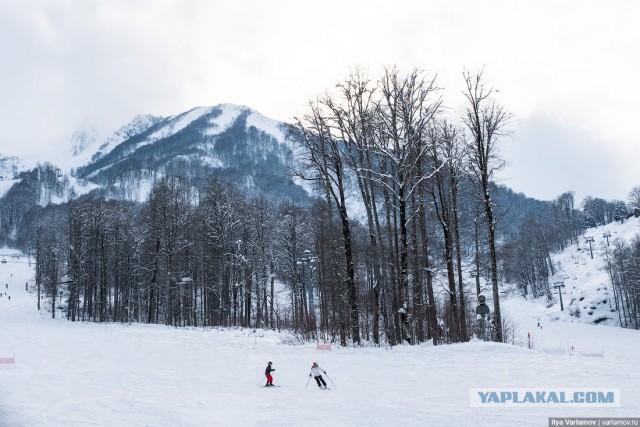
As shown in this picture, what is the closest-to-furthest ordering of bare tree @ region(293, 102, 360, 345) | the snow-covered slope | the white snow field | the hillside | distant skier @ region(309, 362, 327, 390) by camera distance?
the white snow field
distant skier @ region(309, 362, 327, 390)
bare tree @ region(293, 102, 360, 345)
the hillside
the snow-covered slope

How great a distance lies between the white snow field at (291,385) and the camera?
786 cm

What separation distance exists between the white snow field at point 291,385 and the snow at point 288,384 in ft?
0.10

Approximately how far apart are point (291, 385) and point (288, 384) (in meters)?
0.19

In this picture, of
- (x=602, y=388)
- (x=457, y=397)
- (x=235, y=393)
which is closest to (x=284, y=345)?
(x=235, y=393)

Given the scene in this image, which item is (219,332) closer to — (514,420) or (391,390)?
(391,390)

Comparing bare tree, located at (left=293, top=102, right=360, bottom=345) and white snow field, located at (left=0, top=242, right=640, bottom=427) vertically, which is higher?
bare tree, located at (left=293, top=102, right=360, bottom=345)

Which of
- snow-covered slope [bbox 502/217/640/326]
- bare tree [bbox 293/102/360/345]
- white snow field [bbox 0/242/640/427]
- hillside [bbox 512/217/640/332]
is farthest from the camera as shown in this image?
snow-covered slope [bbox 502/217/640/326]

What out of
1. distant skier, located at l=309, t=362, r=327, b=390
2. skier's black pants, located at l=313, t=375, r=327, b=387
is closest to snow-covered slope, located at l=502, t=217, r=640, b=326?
skier's black pants, located at l=313, t=375, r=327, b=387

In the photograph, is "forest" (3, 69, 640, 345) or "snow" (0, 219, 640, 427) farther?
"forest" (3, 69, 640, 345)

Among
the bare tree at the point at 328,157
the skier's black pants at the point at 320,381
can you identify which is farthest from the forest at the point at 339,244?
the skier's black pants at the point at 320,381

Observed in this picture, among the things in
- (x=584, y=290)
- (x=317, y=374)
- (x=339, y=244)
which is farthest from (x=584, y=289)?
(x=317, y=374)

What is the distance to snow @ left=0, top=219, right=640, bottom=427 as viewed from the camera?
7883 millimetres

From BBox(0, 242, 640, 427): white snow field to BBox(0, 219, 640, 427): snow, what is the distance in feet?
0.10

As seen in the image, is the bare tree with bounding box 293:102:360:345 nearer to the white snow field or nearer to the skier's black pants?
the white snow field
